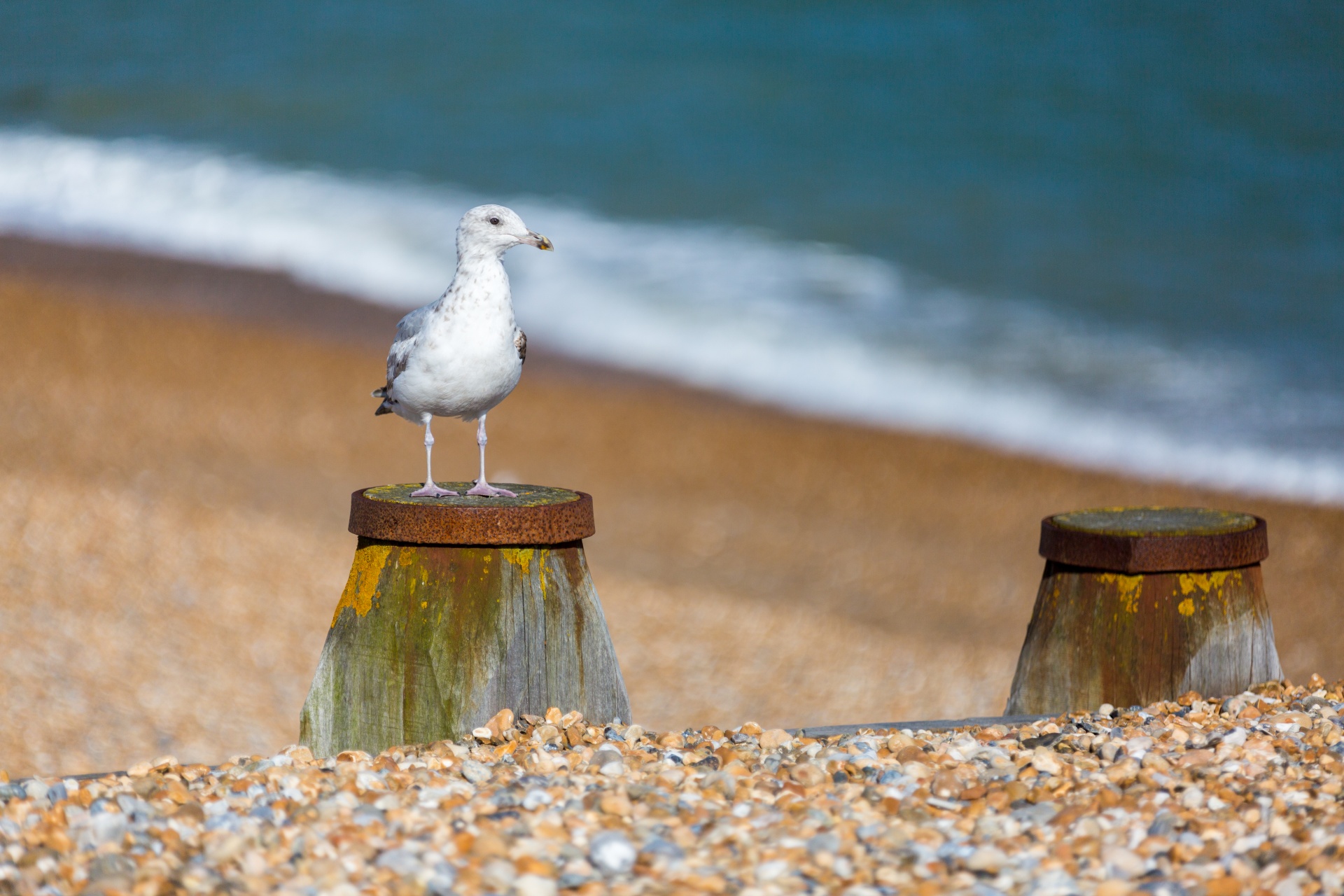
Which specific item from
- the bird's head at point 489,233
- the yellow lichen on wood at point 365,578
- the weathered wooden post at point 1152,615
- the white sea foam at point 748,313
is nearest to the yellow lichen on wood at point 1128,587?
the weathered wooden post at point 1152,615

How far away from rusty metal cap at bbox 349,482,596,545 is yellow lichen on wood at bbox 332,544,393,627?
37mm

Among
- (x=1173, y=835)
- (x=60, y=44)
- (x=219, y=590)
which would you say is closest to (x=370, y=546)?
(x=1173, y=835)

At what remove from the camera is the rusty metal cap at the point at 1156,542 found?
3.69m

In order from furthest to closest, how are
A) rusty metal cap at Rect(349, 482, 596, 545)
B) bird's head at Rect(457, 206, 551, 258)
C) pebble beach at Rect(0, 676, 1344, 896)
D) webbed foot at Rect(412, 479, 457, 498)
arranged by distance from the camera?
bird's head at Rect(457, 206, 551, 258), webbed foot at Rect(412, 479, 457, 498), rusty metal cap at Rect(349, 482, 596, 545), pebble beach at Rect(0, 676, 1344, 896)

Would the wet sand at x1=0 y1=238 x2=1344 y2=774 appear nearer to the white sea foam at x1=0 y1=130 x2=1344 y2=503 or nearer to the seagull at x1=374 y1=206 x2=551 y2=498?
the white sea foam at x1=0 y1=130 x2=1344 y2=503

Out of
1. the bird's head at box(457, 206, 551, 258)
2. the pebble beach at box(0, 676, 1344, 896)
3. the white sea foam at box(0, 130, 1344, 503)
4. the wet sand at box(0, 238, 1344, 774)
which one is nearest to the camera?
the pebble beach at box(0, 676, 1344, 896)

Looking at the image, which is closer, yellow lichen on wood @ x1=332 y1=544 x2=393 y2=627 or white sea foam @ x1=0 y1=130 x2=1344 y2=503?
yellow lichen on wood @ x1=332 y1=544 x2=393 y2=627

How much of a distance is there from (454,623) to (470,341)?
0.65 metres

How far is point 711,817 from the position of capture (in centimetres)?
269

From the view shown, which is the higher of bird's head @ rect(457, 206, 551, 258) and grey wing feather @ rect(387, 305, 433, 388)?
bird's head @ rect(457, 206, 551, 258)

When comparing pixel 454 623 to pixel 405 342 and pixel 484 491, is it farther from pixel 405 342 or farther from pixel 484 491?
pixel 405 342

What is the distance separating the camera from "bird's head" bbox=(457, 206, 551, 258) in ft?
11.2

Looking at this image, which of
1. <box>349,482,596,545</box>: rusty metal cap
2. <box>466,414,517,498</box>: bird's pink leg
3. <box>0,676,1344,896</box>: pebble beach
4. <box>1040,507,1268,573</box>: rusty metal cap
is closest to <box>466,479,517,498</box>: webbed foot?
<box>466,414,517,498</box>: bird's pink leg

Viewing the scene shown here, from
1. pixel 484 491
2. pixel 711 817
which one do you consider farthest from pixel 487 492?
pixel 711 817
